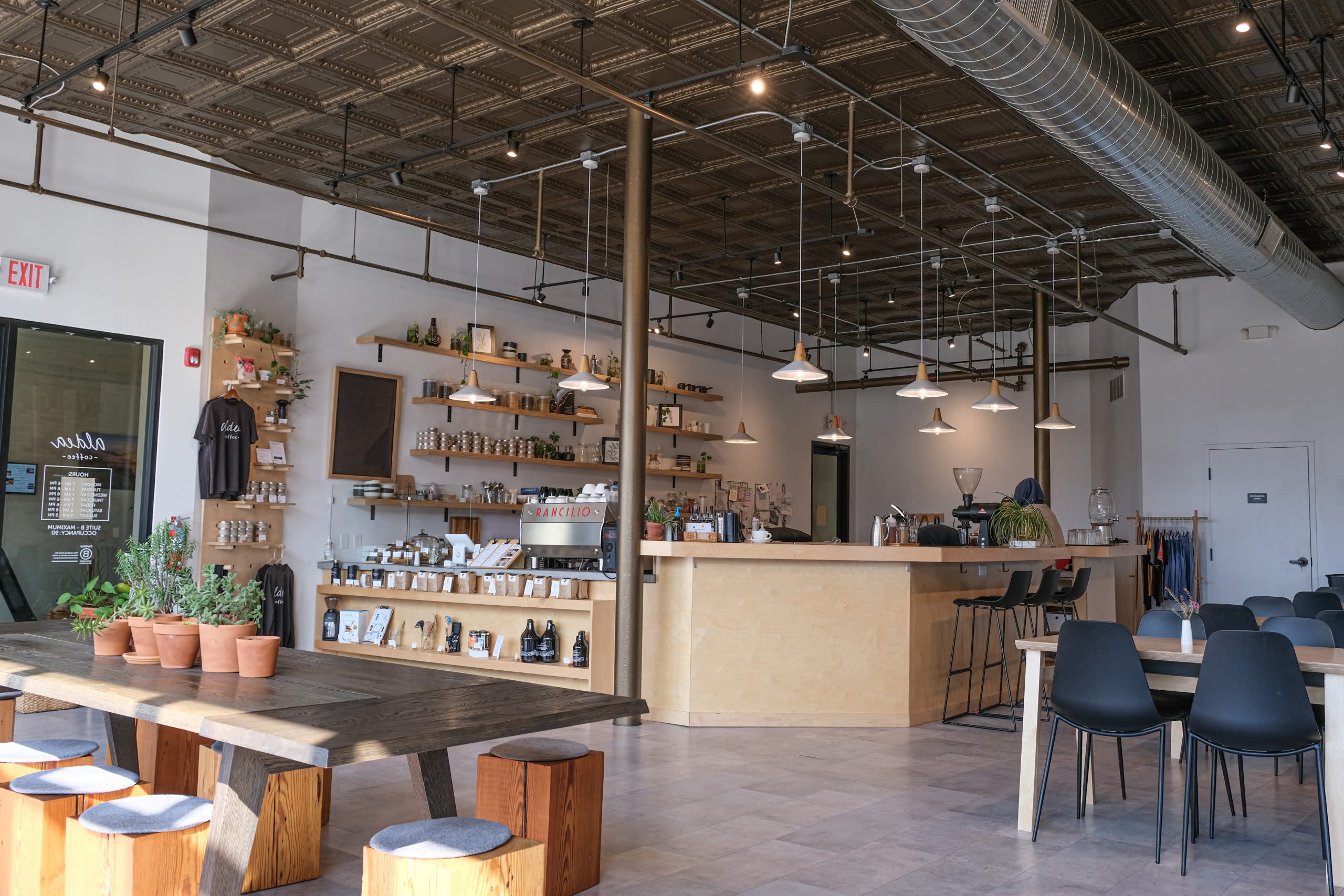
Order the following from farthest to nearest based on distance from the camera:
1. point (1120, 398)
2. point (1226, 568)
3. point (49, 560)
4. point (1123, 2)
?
point (1120, 398) → point (1226, 568) → point (49, 560) → point (1123, 2)

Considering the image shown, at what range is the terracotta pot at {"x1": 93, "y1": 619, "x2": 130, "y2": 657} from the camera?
3.50 meters

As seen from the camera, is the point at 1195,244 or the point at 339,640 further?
the point at 339,640

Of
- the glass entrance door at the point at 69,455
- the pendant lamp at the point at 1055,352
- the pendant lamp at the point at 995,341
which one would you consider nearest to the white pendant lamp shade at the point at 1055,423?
the pendant lamp at the point at 1055,352

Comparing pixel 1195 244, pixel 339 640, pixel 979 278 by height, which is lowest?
pixel 339 640

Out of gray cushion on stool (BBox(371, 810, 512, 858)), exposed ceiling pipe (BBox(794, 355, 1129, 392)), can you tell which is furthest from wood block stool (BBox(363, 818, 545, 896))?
exposed ceiling pipe (BBox(794, 355, 1129, 392))

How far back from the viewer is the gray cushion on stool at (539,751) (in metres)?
3.39

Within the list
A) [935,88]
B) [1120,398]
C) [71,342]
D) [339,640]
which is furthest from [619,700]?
[1120,398]

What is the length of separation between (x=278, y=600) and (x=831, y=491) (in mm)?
8978

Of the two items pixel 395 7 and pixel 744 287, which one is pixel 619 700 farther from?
pixel 744 287

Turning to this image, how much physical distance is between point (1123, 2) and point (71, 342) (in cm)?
736

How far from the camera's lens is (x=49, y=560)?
7387 mm

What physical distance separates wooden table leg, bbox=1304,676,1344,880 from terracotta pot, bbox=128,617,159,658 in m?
4.18

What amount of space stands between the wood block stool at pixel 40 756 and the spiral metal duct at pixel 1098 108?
4127 mm

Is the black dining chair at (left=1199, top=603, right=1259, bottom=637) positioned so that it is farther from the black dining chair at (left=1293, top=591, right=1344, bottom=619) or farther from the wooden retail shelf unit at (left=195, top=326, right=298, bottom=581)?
the wooden retail shelf unit at (left=195, top=326, right=298, bottom=581)
